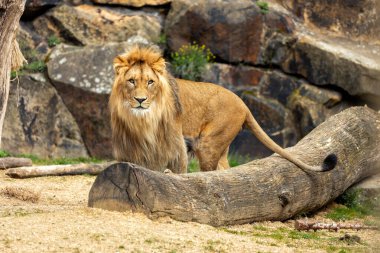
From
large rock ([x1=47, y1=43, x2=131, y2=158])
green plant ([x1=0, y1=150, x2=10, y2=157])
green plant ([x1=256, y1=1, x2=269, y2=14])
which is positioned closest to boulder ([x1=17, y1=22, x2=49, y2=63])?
large rock ([x1=47, y1=43, x2=131, y2=158])

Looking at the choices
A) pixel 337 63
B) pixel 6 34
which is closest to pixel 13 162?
pixel 6 34

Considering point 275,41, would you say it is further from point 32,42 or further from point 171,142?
point 171,142

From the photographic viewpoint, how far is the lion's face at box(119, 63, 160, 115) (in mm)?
9391

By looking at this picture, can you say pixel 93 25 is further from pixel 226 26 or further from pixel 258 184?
pixel 258 184

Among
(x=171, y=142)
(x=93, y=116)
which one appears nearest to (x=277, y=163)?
(x=171, y=142)

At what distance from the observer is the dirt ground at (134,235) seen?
684cm

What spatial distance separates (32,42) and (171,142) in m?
5.94

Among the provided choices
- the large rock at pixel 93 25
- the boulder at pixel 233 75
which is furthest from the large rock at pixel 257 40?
the large rock at pixel 93 25

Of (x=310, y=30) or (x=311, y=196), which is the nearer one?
(x=311, y=196)

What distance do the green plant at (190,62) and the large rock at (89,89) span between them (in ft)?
3.54

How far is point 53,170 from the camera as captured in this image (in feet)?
38.9

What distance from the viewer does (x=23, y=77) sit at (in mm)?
14383

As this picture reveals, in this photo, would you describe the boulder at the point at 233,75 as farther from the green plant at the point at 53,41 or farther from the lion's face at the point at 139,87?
the lion's face at the point at 139,87

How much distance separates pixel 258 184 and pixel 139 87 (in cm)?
173
